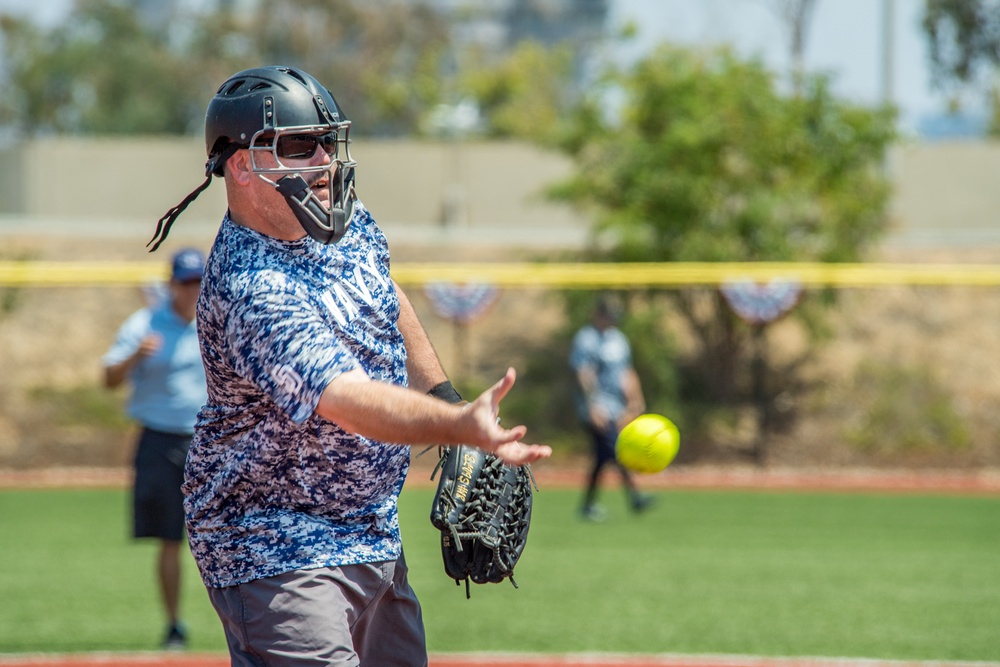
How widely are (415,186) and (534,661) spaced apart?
24972mm

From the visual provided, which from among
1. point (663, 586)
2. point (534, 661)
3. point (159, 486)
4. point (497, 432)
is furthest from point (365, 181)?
point (497, 432)

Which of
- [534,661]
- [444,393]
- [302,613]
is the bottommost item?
[534,661]

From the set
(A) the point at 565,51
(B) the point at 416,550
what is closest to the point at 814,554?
(B) the point at 416,550

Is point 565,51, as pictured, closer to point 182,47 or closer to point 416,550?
point 182,47

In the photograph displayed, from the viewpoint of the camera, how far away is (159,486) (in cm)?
743

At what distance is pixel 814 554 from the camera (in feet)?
35.1

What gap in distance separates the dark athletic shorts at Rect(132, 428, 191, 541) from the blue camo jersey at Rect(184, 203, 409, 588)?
162 inches

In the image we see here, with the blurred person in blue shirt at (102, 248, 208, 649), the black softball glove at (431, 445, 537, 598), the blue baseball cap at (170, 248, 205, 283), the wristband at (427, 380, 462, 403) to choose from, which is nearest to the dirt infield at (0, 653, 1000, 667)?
the blurred person in blue shirt at (102, 248, 208, 649)

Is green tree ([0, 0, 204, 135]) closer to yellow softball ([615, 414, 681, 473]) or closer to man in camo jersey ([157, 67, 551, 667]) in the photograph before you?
yellow softball ([615, 414, 681, 473])

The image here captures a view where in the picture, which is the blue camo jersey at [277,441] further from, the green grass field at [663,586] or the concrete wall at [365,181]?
the concrete wall at [365,181]

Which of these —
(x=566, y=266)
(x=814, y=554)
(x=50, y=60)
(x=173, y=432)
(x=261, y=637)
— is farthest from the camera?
(x=50, y=60)

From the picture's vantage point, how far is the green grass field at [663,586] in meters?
7.48

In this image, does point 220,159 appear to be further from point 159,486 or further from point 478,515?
point 159,486

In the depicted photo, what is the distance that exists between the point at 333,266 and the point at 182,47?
53.1 metres
